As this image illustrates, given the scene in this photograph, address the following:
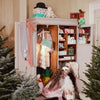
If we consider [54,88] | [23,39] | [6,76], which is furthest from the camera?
[54,88]

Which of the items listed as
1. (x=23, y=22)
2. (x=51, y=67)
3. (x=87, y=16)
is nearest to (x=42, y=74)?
(x=51, y=67)

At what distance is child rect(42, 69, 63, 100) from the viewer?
4.30 m

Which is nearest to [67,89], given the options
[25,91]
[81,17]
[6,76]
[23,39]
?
[23,39]

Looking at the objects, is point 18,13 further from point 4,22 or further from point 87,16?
point 87,16

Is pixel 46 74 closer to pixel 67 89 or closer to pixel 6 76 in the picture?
pixel 67 89

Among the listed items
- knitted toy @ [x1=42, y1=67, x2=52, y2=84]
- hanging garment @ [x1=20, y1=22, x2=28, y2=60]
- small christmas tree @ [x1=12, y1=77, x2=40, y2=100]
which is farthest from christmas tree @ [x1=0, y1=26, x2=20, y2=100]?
knitted toy @ [x1=42, y1=67, x2=52, y2=84]

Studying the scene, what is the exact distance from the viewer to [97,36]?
4.54 m

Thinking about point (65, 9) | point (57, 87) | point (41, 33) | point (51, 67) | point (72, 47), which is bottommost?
point (57, 87)

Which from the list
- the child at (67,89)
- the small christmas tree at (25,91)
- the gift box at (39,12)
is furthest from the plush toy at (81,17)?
the small christmas tree at (25,91)

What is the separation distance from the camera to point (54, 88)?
4355 millimetres

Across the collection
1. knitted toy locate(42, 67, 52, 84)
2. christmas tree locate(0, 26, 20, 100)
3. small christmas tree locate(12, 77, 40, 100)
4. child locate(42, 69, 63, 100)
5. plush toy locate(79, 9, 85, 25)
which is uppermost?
plush toy locate(79, 9, 85, 25)

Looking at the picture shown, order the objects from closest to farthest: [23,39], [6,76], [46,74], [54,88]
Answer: [6,76] → [23,39] → [54,88] → [46,74]

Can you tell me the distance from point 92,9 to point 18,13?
179 centimetres

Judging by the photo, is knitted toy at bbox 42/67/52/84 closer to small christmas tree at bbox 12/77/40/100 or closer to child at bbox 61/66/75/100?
child at bbox 61/66/75/100
